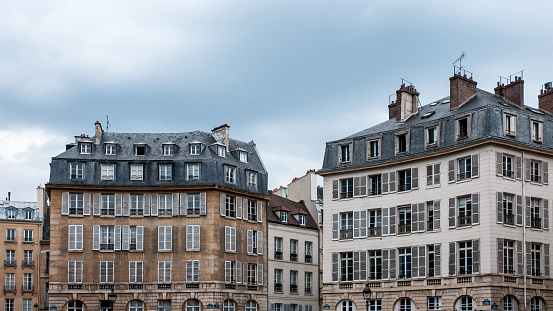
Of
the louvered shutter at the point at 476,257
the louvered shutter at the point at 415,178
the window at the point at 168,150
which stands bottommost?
the louvered shutter at the point at 476,257

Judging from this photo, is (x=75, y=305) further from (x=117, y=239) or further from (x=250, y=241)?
(x=250, y=241)

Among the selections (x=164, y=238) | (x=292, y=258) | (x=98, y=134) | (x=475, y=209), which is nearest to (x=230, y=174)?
(x=164, y=238)

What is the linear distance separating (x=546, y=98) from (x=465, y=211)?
999 cm

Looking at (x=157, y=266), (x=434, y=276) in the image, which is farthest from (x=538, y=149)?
(x=157, y=266)

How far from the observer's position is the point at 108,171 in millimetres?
56344

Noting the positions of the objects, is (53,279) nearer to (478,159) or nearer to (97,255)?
(97,255)

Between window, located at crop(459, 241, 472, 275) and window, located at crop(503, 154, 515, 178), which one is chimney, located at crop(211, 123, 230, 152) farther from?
window, located at crop(503, 154, 515, 178)

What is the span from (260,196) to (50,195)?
559 inches

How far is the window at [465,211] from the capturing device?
42.3m

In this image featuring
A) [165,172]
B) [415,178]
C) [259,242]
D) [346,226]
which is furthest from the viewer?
[259,242]

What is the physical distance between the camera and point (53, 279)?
54281 millimetres

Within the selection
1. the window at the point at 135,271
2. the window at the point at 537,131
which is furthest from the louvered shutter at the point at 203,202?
the window at the point at 537,131

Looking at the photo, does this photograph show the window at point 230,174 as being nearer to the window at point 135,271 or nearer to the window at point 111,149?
the window at point 111,149

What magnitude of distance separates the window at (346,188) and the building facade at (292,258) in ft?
36.4
